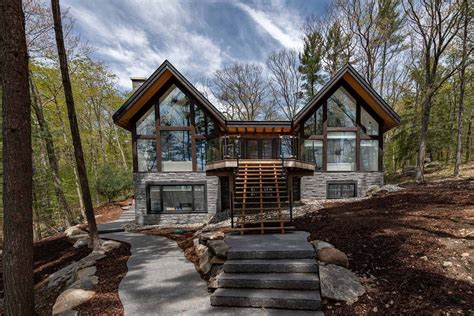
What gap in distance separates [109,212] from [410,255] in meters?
15.7

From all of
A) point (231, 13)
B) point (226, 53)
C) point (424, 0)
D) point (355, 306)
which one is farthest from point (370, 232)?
point (226, 53)

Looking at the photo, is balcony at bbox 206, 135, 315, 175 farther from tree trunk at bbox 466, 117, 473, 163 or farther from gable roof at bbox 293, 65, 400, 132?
tree trunk at bbox 466, 117, 473, 163

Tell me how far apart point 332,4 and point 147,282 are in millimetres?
21476

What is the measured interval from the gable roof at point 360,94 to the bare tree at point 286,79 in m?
10.2

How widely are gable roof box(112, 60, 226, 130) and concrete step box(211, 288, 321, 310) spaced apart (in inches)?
314

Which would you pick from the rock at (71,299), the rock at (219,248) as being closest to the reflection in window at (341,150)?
the rock at (219,248)

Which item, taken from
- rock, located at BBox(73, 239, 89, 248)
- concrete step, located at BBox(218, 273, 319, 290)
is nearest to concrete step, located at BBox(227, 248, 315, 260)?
concrete step, located at BBox(218, 273, 319, 290)

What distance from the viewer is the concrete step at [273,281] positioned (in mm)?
3588

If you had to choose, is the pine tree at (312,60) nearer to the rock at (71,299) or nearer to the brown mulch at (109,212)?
the brown mulch at (109,212)

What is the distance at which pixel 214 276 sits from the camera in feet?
13.5

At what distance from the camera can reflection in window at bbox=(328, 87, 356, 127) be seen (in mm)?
11031

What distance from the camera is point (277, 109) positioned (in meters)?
23.2

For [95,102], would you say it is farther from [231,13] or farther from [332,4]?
[332,4]

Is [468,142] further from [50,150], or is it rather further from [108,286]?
[50,150]
